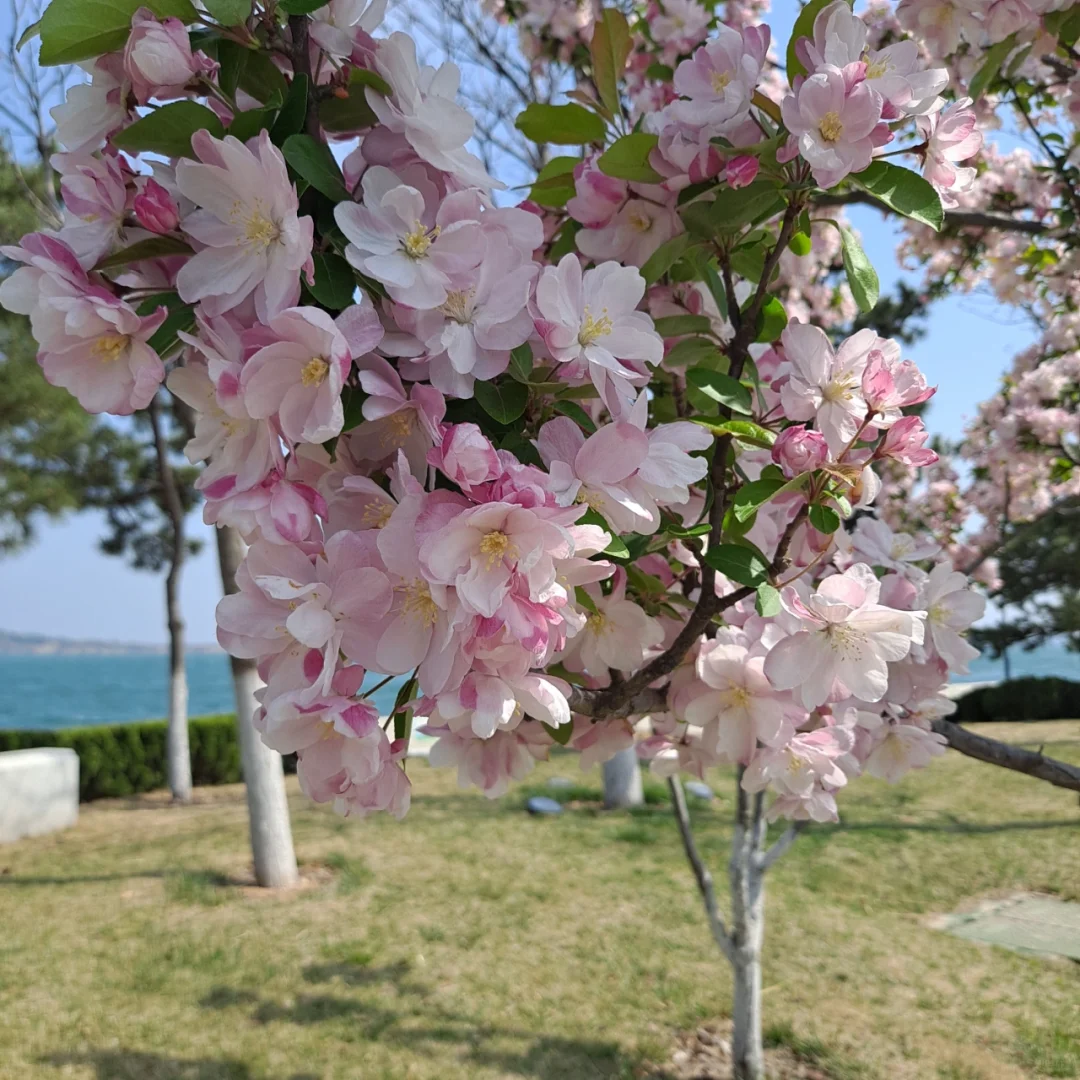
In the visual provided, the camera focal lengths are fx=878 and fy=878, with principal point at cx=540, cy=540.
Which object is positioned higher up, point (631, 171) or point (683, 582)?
point (631, 171)

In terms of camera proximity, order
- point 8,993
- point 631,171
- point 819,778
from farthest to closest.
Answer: point 8,993, point 819,778, point 631,171

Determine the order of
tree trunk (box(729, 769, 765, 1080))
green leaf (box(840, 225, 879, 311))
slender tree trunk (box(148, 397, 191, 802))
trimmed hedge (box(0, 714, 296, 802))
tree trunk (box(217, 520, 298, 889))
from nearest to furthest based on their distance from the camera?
green leaf (box(840, 225, 879, 311)) → tree trunk (box(729, 769, 765, 1080)) → tree trunk (box(217, 520, 298, 889)) → slender tree trunk (box(148, 397, 191, 802)) → trimmed hedge (box(0, 714, 296, 802))

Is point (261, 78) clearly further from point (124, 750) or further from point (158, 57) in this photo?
point (124, 750)

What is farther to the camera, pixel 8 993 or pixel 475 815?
pixel 475 815

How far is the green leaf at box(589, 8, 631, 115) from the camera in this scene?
98cm

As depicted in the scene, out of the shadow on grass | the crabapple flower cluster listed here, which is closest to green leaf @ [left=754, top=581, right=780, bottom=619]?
the crabapple flower cluster

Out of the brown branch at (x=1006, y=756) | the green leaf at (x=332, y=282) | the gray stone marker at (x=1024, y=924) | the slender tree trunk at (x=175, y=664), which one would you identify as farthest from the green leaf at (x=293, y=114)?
the slender tree trunk at (x=175, y=664)

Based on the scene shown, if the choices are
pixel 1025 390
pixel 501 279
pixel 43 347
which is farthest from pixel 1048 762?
pixel 1025 390

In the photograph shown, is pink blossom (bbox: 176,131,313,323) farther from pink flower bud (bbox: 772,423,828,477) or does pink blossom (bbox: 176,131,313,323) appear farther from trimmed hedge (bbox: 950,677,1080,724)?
trimmed hedge (bbox: 950,677,1080,724)

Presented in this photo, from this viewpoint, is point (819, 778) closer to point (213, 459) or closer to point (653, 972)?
point (213, 459)

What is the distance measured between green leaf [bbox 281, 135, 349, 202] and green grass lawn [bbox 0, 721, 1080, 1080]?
2.95 metres

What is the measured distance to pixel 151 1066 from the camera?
290 cm

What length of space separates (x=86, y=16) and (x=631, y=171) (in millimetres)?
524

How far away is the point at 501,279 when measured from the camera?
2.11 ft
